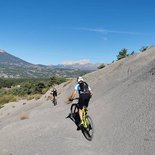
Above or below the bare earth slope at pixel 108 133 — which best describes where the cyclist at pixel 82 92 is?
above

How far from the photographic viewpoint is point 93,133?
13094 mm

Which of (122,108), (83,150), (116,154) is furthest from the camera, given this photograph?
(122,108)

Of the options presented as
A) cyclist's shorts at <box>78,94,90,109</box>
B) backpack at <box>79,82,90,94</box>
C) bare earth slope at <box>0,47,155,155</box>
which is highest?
backpack at <box>79,82,90,94</box>

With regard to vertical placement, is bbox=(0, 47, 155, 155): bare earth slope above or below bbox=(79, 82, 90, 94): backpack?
below

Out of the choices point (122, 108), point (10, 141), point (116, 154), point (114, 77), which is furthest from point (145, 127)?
point (114, 77)

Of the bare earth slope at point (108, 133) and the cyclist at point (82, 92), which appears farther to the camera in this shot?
the cyclist at point (82, 92)

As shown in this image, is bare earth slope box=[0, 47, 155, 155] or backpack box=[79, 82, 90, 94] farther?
backpack box=[79, 82, 90, 94]

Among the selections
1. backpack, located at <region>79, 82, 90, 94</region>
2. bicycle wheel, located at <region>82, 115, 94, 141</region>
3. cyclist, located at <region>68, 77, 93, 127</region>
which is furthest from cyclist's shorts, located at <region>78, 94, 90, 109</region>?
bicycle wheel, located at <region>82, 115, 94, 141</region>

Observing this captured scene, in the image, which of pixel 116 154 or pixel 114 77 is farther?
pixel 114 77

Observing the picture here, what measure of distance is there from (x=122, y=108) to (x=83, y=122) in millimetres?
3764

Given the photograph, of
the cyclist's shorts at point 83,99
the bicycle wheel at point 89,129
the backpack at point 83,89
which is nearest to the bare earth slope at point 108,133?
the bicycle wheel at point 89,129

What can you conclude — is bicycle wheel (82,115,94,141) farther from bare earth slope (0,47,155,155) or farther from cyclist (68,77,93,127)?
cyclist (68,77,93,127)

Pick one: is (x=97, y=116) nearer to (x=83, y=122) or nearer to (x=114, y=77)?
(x=83, y=122)

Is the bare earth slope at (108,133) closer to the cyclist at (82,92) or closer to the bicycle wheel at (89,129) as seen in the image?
the bicycle wheel at (89,129)
